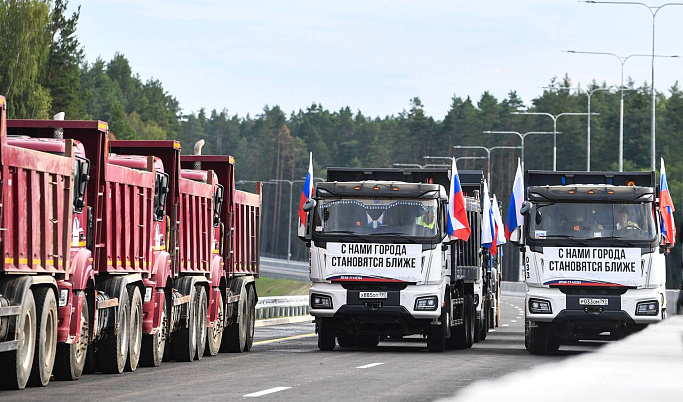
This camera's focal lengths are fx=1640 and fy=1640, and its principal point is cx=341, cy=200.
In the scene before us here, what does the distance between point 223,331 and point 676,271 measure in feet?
405

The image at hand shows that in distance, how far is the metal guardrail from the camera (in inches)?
1700

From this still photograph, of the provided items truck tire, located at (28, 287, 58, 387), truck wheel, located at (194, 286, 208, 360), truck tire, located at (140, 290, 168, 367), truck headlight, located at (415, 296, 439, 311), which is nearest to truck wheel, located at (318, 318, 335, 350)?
truck headlight, located at (415, 296, 439, 311)

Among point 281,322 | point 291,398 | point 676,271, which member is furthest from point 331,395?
point 676,271

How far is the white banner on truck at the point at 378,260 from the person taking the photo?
26641 millimetres

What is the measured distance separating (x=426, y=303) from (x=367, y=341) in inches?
124

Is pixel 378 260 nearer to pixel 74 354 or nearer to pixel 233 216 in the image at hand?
pixel 233 216

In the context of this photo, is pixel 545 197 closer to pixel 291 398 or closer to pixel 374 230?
pixel 374 230

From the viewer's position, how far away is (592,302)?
26609 mm

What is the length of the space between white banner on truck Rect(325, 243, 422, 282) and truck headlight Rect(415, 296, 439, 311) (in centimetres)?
34

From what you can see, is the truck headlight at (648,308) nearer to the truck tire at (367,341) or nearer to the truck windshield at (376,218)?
the truck windshield at (376,218)

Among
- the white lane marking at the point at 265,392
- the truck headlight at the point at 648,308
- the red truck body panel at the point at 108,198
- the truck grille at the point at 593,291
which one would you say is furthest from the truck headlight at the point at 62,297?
the truck headlight at the point at 648,308

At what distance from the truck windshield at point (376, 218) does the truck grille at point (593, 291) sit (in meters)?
2.34

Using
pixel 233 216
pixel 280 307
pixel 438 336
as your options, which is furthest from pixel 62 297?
pixel 280 307

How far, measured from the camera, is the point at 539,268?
26.7m
